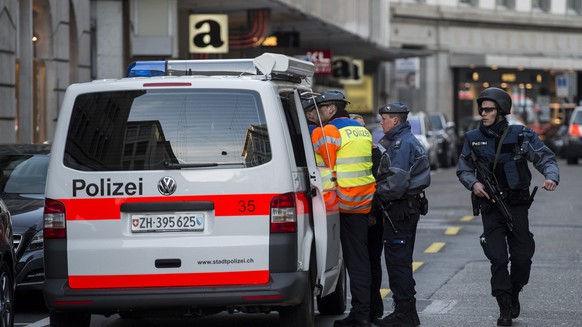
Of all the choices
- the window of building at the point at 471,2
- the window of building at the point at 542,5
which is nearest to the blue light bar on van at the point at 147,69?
the window of building at the point at 471,2

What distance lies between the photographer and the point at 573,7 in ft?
253

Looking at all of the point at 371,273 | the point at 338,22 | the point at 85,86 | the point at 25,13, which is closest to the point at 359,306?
the point at 371,273

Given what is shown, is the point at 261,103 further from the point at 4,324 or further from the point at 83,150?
the point at 4,324

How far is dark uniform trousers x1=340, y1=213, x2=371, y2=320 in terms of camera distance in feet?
34.3

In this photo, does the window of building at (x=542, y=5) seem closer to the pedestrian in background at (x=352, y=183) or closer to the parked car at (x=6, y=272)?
the pedestrian in background at (x=352, y=183)

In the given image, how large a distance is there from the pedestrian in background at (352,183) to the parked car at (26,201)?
105 inches

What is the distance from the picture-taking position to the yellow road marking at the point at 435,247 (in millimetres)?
17150

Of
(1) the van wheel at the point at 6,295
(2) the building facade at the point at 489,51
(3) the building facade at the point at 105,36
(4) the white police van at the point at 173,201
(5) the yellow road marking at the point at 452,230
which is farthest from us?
(2) the building facade at the point at 489,51

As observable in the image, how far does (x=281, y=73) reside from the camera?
372 inches

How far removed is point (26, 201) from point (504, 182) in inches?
162

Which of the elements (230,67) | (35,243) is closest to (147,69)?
(230,67)

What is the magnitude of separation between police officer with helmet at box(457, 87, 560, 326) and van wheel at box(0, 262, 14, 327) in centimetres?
343

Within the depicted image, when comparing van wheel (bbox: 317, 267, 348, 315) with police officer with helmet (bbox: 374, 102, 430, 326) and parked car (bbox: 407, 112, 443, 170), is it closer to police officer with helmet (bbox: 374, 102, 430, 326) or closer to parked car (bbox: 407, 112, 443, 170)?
police officer with helmet (bbox: 374, 102, 430, 326)

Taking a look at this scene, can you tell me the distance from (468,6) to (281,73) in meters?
62.0
